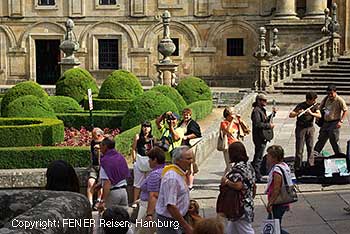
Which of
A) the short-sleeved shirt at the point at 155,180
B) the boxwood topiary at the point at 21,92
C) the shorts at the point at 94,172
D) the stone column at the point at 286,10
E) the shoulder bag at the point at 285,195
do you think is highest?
the stone column at the point at 286,10

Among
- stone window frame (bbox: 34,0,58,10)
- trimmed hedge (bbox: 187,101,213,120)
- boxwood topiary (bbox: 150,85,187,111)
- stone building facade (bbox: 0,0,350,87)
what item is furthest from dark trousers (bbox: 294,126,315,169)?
stone window frame (bbox: 34,0,58,10)

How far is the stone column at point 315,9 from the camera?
3281 centimetres

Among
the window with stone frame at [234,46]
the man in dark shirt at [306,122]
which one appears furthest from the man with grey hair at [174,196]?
the window with stone frame at [234,46]

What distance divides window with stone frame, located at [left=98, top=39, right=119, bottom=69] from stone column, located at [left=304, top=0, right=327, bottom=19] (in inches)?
392

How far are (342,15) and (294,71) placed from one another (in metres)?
5.47

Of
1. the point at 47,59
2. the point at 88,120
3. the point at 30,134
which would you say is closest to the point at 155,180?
the point at 30,134

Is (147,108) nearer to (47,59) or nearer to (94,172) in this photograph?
(94,172)

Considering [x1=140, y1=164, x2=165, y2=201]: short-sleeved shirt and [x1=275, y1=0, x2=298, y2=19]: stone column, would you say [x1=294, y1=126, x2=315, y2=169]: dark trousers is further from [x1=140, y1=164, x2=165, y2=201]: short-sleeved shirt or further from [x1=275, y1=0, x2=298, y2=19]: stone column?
[x1=275, y1=0, x2=298, y2=19]: stone column

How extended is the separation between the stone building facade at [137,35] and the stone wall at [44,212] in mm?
28819

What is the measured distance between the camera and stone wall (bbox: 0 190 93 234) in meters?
4.94

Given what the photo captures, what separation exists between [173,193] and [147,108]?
36.7 feet

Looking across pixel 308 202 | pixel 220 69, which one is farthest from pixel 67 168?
pixel 220 69

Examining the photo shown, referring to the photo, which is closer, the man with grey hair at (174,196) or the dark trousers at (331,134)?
the man with grey hair at (174,196)

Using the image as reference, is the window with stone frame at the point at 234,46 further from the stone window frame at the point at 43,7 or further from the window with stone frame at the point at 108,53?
A: the stone window frame at the point at 43,7
